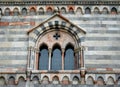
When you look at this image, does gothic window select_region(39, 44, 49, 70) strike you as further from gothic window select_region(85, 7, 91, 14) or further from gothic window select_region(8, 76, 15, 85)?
gothic window select_region(85, 7, 91, 14)

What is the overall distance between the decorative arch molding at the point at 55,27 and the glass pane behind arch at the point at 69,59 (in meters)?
0.53

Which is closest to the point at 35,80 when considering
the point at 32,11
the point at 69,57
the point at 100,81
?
the point at 69,57

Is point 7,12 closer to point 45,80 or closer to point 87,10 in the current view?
point 87,10

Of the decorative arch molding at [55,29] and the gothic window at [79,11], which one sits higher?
the gothic window at [79,11]

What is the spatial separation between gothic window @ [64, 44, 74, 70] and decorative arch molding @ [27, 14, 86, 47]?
46 centimetres

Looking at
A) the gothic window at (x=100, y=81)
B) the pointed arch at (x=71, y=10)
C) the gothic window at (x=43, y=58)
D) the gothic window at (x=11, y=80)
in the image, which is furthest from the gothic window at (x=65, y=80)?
the pointed arch at (x=71, y=10)

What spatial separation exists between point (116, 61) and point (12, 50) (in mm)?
3858

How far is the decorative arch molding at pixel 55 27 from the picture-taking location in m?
12.3

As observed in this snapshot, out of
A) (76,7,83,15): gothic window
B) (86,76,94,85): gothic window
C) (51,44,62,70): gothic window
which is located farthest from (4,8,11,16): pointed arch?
(86,76,94,85): gothic window

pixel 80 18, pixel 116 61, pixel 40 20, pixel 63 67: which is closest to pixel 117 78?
pixel 116 61

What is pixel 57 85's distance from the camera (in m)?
10.7

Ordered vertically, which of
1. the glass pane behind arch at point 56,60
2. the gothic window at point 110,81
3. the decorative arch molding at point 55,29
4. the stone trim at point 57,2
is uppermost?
the stone trim at point 57,2

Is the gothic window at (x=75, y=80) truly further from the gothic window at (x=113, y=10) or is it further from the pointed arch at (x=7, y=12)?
the pointed arch at (x=7, y=12)

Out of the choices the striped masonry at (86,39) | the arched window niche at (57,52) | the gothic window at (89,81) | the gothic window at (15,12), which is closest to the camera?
the gothic window at (89,81)
